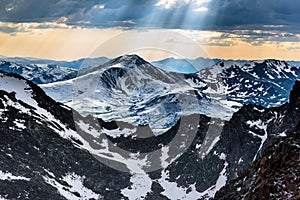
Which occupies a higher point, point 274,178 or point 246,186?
point 274,178

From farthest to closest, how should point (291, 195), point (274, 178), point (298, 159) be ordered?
point (298, 159) < point (274, 178) < point (291, 195)

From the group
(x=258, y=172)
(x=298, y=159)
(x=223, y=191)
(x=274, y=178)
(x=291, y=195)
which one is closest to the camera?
(x=291, y=195)

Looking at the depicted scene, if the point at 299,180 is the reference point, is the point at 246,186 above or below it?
below

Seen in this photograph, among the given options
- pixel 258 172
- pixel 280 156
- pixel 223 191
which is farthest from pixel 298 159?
pixel 223 191

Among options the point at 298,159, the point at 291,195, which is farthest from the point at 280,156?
the point at 291,195

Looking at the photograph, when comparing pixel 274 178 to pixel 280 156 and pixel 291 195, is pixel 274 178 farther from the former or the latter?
pixel 280 156

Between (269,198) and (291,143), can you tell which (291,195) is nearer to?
(269,198)

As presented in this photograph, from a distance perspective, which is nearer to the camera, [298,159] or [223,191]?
[298,159]

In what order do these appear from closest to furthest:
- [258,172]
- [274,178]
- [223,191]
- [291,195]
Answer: [291,195], [274,178], [258,172], [223,191]

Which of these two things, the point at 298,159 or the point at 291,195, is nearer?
the point at 291,195
